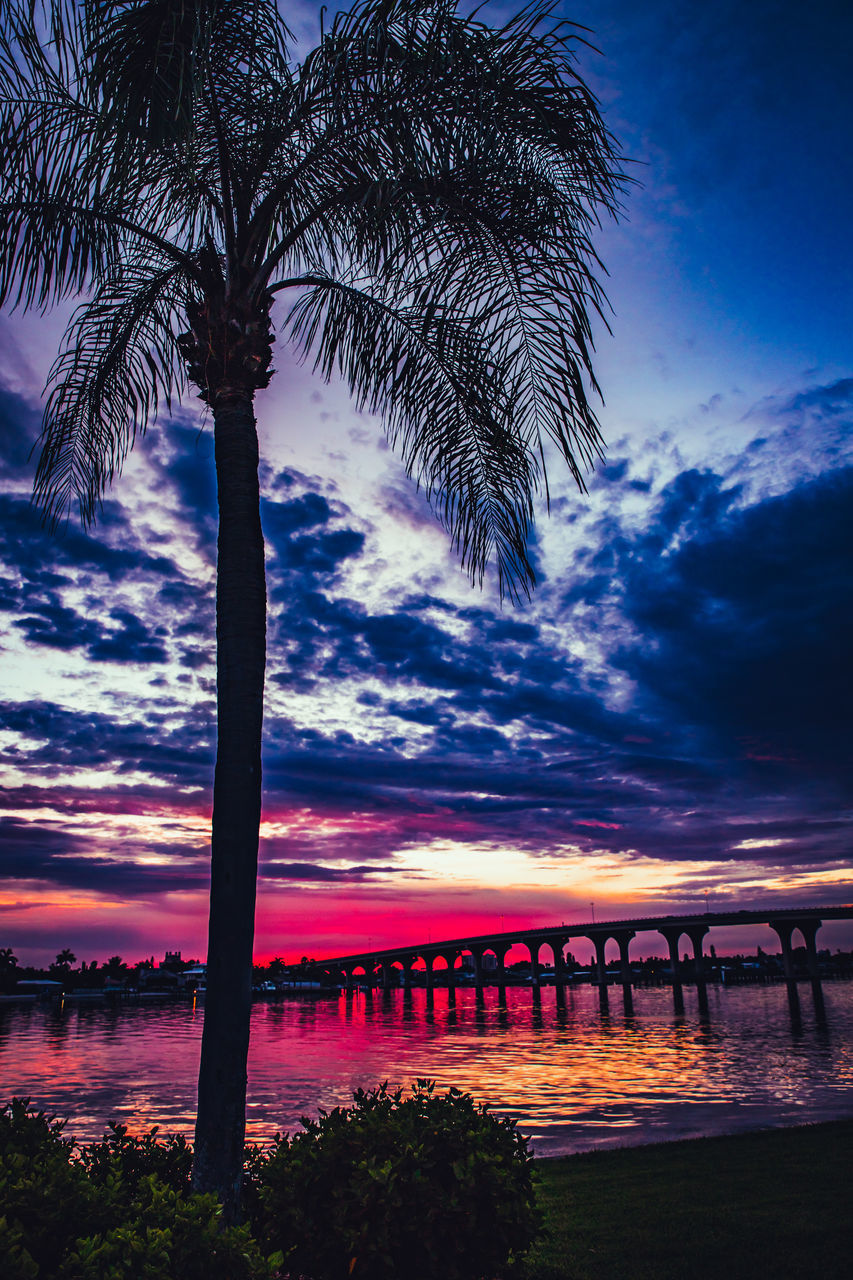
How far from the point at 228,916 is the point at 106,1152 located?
77.0 inches

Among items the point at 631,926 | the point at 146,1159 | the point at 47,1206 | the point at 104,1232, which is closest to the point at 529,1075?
the point at 146,1159

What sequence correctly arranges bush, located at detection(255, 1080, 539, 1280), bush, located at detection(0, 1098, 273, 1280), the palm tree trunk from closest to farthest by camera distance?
1. bush, located at detection(0, 1098, 273, 1280)
2. bush, located at detection(255, 1080, 539, 1280)
3. the palm tree trunk

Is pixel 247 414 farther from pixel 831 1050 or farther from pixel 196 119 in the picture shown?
pixel 831 1050

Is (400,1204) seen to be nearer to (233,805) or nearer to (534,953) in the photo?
(233,805)

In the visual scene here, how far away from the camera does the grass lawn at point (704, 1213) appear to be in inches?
289

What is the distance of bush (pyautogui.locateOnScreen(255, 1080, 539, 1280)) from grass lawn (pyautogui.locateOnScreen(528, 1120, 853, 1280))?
41 centimetres

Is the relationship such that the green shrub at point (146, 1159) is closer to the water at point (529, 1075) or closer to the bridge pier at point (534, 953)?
the water at point (529, 1075)

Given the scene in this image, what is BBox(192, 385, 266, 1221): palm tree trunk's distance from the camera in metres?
5.93

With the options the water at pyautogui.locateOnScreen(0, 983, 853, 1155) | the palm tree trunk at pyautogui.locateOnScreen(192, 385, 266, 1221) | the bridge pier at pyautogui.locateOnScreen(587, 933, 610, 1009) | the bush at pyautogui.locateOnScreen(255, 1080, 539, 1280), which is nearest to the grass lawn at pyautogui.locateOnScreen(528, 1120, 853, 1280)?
the bush at pyautogui.locateOnScreen(255, 1080, 539, 1280)

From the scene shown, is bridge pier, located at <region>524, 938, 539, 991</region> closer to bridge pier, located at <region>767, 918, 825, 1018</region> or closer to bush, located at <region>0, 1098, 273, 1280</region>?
bridge pier, located at <region>767, 918, 825, 1018</region>

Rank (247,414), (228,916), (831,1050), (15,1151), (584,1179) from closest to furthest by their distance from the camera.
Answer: (15,1151) < (228,916) < (247,414) < (584,1179) < (831,1050)

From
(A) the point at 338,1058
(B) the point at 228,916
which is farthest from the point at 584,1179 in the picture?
(A) the point at 338,1058

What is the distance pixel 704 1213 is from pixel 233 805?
23.4ft

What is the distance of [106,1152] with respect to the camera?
20.5ft
